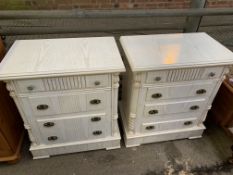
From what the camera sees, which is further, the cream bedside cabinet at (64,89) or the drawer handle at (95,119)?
the drawer handle at (95,119)

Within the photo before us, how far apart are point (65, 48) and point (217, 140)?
60.4 inches

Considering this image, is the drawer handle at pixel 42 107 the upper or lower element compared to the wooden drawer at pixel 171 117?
upper

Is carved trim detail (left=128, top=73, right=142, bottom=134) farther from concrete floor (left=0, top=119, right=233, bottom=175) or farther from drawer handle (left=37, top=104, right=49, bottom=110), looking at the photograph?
drawer handle (left=37, top=104, right=49, bottom=110)

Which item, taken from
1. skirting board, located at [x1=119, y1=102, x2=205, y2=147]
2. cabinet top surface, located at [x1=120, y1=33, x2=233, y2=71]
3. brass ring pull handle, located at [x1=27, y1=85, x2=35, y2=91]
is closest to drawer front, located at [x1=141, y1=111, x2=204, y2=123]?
skirting board, located at [x1=119, y1=102, x2=205, y2=147]

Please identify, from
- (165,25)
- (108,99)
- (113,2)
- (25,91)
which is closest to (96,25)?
(113,2)

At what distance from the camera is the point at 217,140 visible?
5.59ft

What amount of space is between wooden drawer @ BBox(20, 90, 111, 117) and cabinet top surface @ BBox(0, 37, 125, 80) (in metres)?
0.18

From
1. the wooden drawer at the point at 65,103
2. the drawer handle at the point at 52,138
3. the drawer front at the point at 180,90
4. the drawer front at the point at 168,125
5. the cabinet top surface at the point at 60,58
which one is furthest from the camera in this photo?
the drawer front at the point at 168,125

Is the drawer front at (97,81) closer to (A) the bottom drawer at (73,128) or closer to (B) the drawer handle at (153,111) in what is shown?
(A) the bottom drawer at (73,128)

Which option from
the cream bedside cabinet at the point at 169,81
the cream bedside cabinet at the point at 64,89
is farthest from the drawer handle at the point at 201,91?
the cream bedside cabinet at the point at 64,89

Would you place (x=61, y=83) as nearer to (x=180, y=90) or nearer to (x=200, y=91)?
(x=180, y=90)

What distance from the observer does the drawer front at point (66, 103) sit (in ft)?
3.86

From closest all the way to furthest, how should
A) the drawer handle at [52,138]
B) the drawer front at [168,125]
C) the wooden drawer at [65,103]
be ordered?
the wooden drawer at [65,103], the drawer handle at [52,138], the drawer front at [168,125]

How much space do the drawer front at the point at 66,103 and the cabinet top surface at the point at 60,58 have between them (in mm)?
184
